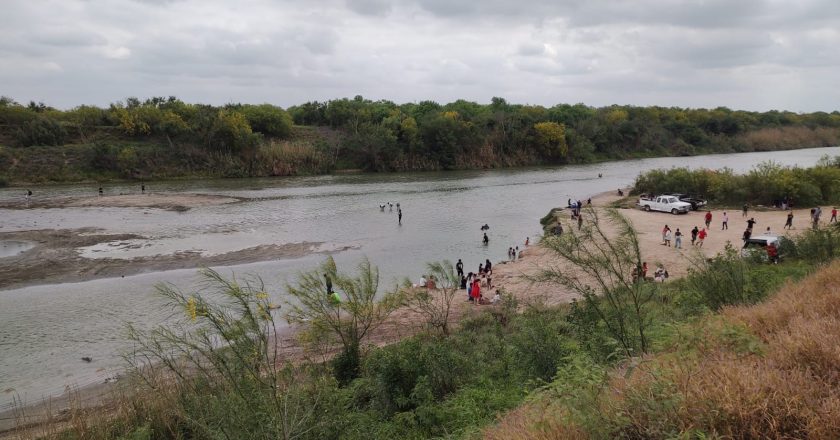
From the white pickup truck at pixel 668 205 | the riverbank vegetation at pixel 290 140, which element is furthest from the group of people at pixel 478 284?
the riverbank vegetation at pixel 290 140

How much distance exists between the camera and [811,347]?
6750 mm

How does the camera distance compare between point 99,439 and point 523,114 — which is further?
point 523,114

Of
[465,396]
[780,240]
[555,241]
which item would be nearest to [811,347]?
[555,241]

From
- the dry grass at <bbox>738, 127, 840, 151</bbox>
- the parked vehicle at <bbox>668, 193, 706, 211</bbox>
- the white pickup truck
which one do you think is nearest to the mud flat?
the white pickup truck

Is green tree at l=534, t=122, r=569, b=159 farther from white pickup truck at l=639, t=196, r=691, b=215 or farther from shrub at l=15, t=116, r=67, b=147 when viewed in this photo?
shrub at l=15, t=116, r=67, b=147

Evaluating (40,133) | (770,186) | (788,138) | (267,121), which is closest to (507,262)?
(770,186)

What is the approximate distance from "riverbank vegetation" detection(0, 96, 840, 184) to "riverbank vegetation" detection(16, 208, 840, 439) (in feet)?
245

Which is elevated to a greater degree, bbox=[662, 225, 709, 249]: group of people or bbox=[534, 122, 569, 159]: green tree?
bbox=[534, 122, 569, 159]: green tree

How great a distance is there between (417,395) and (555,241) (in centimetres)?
506

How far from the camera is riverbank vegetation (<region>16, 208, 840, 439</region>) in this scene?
583cm

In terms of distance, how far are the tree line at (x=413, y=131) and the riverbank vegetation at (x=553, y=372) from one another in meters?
79.5

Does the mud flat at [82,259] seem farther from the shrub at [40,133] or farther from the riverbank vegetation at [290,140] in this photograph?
the shrub at [40,133]

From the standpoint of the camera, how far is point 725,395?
5676 millimetres

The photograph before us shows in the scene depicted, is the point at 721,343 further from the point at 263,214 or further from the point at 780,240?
the point at 263,214
